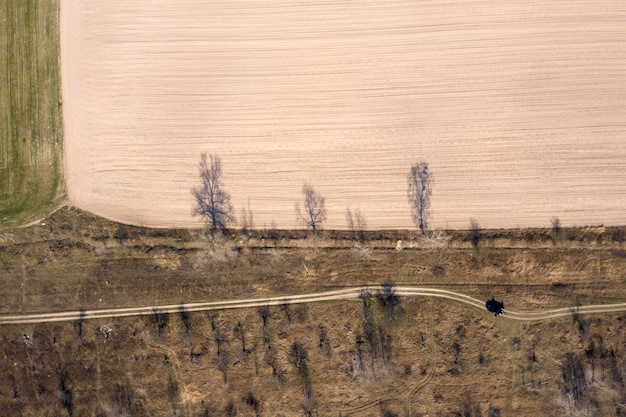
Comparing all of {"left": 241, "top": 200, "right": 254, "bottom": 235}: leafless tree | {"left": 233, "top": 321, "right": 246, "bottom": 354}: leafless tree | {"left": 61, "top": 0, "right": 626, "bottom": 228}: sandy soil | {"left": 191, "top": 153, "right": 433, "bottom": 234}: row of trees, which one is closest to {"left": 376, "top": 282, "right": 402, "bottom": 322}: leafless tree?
{"left": 191, "top": 153, "right": 433, "bottom": 234}: row of trees

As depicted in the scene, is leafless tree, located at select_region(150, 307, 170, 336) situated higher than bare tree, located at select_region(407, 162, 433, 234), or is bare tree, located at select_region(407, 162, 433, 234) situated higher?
bare tree, located at select_region(407, 162, 433, 234)

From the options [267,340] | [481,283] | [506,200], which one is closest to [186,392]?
[267,340]

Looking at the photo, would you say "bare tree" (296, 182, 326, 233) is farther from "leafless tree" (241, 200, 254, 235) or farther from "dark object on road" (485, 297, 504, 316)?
Answer: "dark object on road" (485, 297, 504, 316)

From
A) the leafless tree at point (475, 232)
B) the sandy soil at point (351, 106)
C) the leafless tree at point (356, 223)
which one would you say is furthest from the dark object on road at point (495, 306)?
the leafless tree at point (356, 223)

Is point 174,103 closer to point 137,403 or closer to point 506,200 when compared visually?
point 137,403

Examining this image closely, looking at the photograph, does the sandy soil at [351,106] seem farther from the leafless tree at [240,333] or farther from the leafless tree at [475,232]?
the leafless tree at [240,333]

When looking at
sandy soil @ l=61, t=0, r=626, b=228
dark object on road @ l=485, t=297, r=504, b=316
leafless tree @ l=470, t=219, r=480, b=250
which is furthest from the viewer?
leafless tree @ l=470, t=219, r=480, b=250
